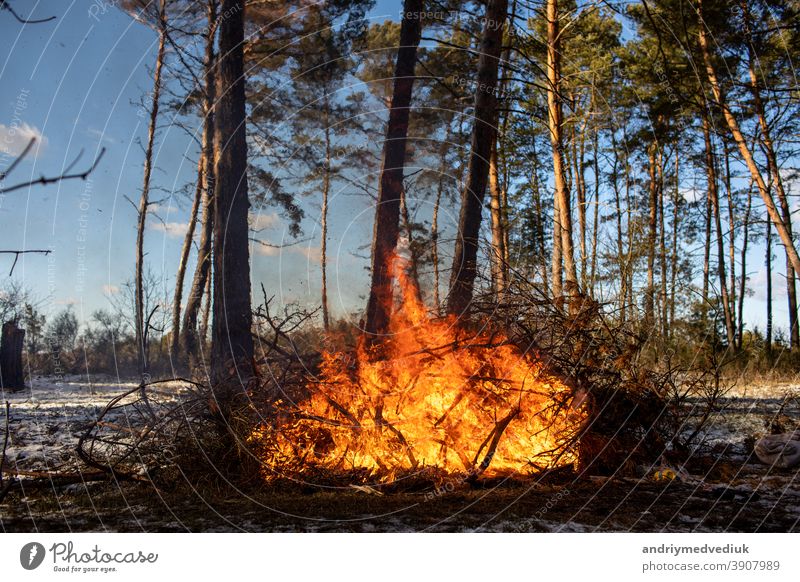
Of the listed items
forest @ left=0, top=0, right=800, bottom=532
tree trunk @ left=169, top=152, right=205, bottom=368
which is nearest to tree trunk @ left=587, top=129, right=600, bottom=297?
forest @ left=0, top=0, right=800, bottom=532

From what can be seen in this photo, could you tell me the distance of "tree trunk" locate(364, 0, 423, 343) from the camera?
582cm

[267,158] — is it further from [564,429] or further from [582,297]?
[564,429]

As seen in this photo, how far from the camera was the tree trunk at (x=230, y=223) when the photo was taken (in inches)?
239

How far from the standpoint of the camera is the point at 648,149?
17453mm

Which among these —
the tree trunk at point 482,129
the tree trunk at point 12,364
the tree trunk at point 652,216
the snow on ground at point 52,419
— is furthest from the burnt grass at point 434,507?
the tree trunk at point 652,216

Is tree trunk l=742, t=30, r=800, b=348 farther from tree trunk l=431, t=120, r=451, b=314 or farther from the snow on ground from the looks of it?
the snow on ground
